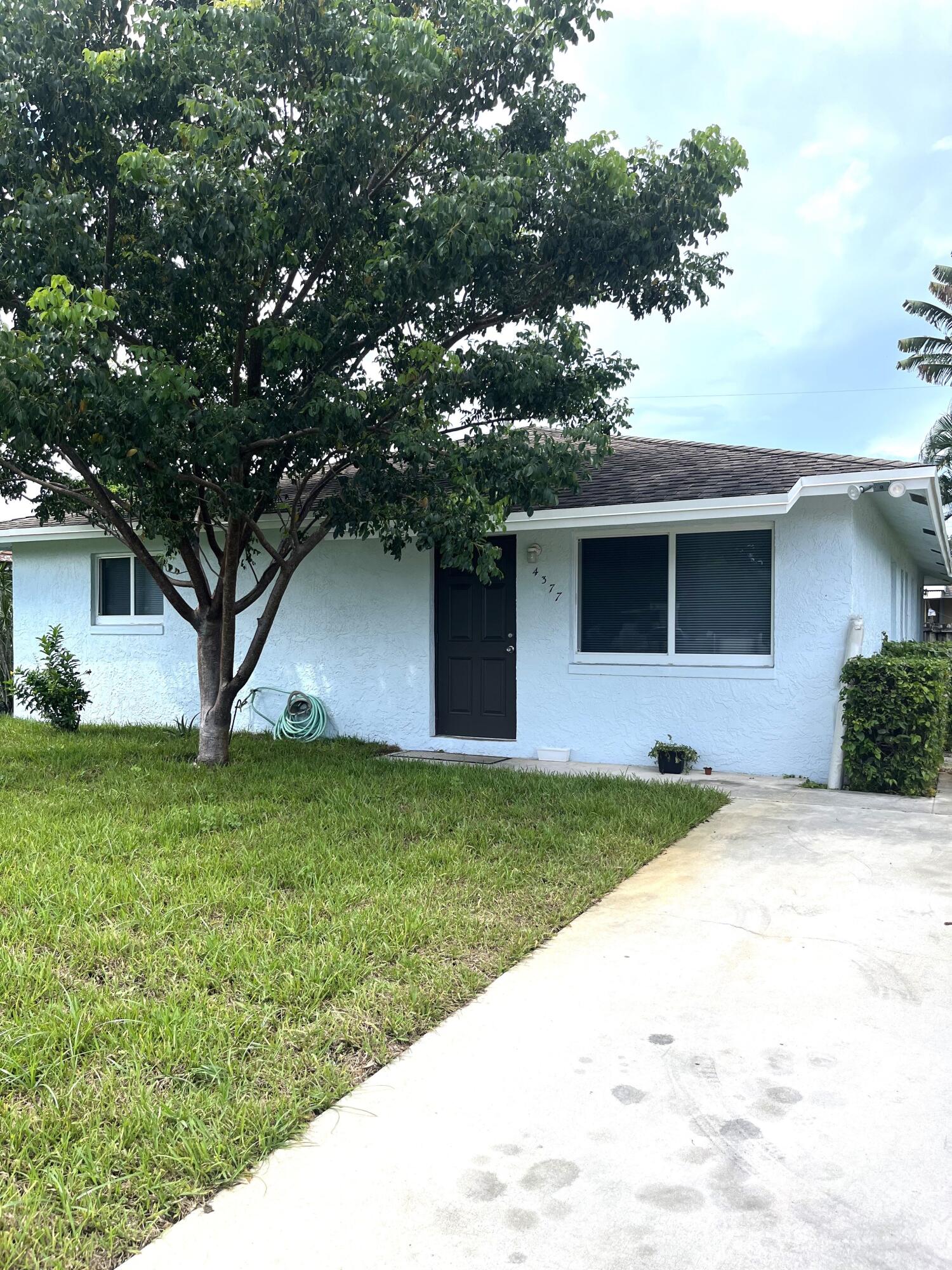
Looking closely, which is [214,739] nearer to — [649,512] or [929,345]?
[649,512]

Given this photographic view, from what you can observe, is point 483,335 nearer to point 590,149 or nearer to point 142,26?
point 590,149

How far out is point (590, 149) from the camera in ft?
24.1

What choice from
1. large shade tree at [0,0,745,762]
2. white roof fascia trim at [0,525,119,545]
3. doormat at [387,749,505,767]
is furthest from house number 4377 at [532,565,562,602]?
white roof fascia trim at [0,525,119,545]

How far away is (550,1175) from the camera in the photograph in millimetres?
2365

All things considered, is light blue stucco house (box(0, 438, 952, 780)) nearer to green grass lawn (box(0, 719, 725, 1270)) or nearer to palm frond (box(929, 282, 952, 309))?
green grass lawn (box(0, 719, 725, 1270))

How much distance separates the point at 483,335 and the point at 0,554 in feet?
39.5

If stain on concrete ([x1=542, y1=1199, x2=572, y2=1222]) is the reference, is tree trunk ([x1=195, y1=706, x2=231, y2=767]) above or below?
above

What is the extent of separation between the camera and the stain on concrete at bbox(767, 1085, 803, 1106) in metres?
2.75

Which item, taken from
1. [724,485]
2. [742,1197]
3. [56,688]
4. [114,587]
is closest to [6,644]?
[114,587]

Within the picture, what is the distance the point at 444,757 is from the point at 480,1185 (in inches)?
275

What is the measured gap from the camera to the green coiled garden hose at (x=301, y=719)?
10344mm

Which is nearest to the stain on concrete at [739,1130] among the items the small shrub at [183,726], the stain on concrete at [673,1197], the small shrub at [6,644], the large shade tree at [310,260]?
the stain on concrete at [673,1197]

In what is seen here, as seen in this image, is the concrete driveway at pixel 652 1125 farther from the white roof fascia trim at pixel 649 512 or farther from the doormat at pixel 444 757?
the doormat at pixel 444 757

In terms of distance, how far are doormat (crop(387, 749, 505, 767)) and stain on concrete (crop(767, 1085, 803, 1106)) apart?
5950 millimetres
